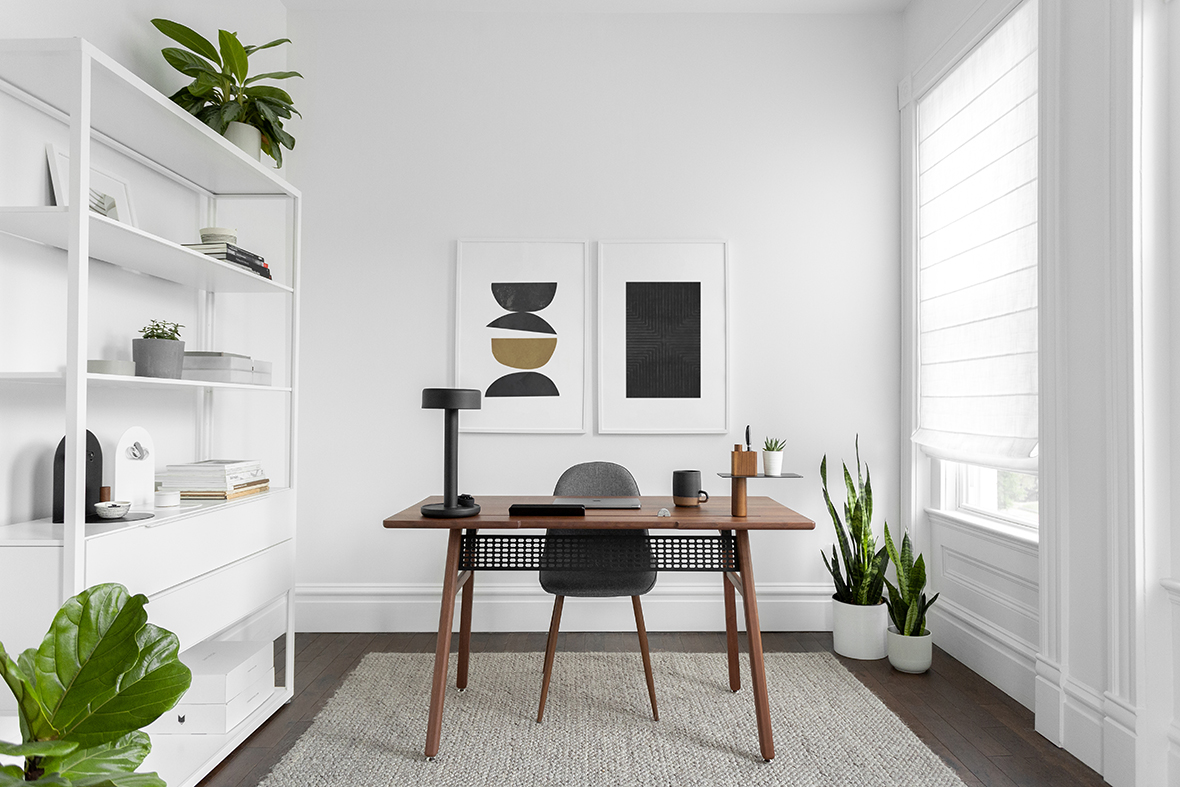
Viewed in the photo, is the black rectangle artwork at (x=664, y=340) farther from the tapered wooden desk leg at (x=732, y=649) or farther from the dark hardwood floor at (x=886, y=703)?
the dark hardwood floor at (x=886, y=703)

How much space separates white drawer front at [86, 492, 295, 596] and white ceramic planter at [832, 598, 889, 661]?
2404mm

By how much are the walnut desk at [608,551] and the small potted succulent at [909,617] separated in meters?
0.76

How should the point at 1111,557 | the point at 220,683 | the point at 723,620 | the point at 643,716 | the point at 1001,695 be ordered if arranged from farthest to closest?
the point at 723,620 → the point at 1001,695 → the point at 643,716 → the point at 220,683 → the point at 1111,557

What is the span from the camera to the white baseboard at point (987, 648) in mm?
2615

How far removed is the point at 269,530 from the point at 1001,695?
9.37 ft

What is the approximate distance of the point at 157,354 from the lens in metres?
2.17

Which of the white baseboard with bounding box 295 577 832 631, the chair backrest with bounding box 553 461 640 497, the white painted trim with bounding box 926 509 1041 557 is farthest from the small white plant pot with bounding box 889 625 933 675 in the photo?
the chair backrest with bounding box 553 461 640 497

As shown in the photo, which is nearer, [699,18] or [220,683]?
[220,683]

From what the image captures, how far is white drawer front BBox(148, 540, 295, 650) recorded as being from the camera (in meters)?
2.00

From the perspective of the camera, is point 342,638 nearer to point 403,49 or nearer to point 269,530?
point 269,530

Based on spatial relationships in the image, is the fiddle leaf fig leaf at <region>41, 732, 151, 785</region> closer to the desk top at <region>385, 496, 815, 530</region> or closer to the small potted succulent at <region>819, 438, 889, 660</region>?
the desk top at <region>385, 496, 815, 530</region>

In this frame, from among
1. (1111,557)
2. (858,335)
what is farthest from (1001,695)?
(858,335)

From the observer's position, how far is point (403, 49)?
3.58 meters

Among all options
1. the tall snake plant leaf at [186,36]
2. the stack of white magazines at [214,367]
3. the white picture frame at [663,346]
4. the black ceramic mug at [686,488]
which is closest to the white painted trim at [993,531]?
the white picture frame at [663,346]
